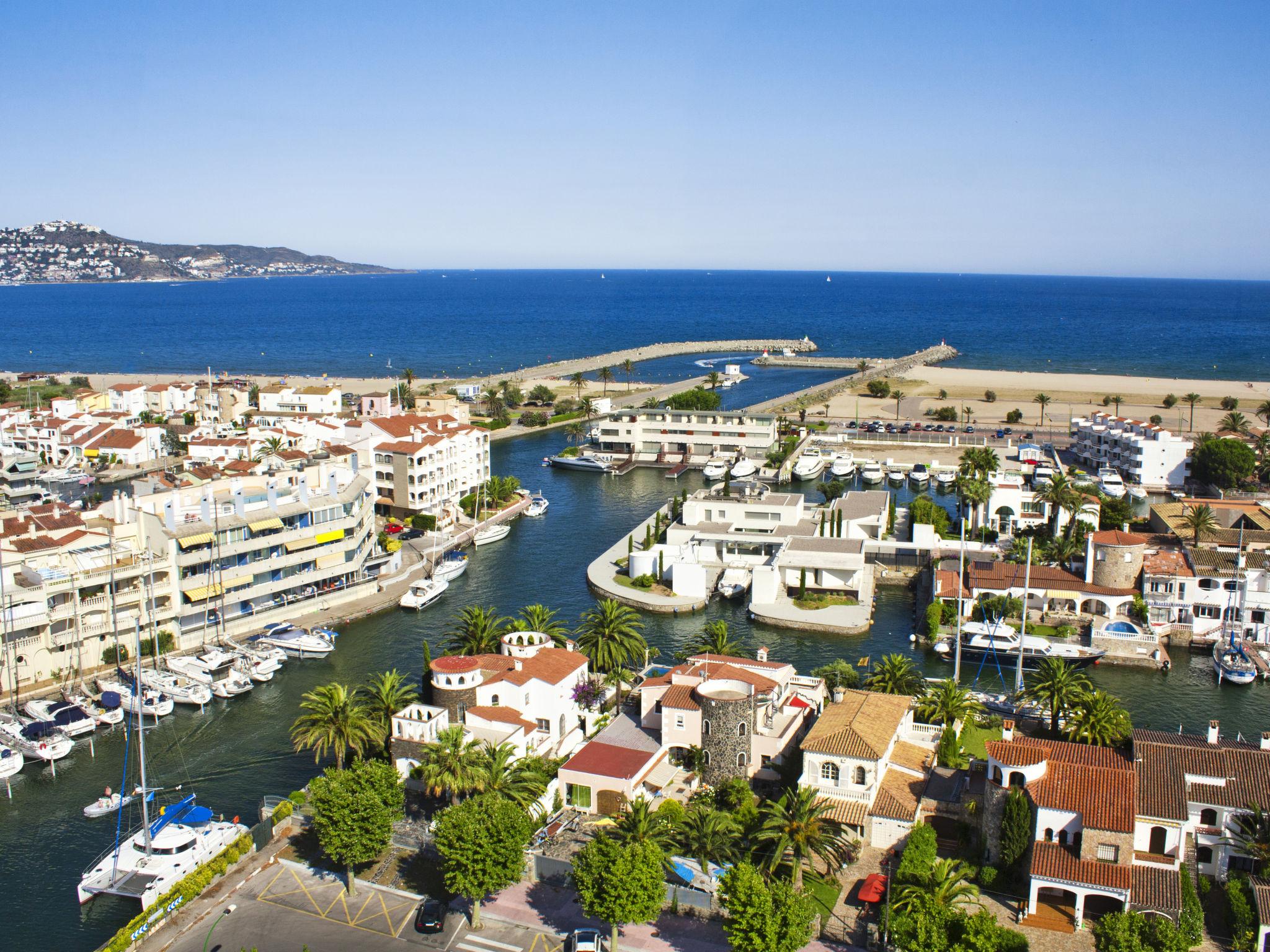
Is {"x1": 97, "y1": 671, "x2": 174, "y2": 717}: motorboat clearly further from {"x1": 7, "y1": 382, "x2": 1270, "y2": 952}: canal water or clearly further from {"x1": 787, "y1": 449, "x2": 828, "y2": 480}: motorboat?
{"x1": 787, "y1": 449, "x2": 828, "y2": 480}: motorboat

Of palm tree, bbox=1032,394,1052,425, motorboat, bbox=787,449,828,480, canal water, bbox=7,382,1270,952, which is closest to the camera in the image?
canal water, bbox=7,382,1270,952

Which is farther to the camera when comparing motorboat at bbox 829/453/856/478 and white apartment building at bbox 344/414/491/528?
motorboat at bbox 829/453/856/478

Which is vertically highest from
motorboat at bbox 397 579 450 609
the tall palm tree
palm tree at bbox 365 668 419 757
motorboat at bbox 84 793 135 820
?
the tall palm tree

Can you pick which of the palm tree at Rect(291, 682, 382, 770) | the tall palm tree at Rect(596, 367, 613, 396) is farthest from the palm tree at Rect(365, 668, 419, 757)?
the tall palm tree at Rect(596, 367, 613, 396)

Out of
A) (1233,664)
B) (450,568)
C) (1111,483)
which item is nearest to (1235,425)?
(1111,483)

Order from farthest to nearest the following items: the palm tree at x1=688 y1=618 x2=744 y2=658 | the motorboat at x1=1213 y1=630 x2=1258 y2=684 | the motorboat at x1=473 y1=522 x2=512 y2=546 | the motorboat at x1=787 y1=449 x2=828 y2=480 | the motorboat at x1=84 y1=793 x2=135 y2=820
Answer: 1. the motorboat at x1=787 y1=449 x2=828 y2=480
2. the motorboat at x1=473 y1=522 x2=512 y2=546
3. the motorboat at x1=1213 y1=630 x2=1258 y2=684
4. the palm tree at x1=688 y1=618 x2=744 y2=658
5. the motorboat at x1=84 y1=793 x2=135 y2=820

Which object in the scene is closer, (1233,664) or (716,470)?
(1233,664)

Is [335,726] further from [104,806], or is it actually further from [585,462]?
[585,462]

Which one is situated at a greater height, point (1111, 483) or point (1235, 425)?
point (1235, 425)

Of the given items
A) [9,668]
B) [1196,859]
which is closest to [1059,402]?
[1196,859]
